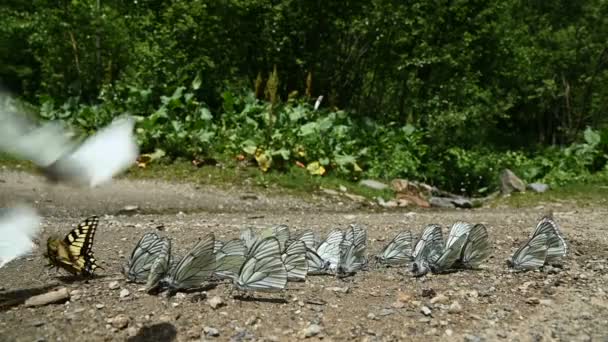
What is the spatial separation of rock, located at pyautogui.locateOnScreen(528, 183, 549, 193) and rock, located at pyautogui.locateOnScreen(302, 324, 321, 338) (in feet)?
27.5

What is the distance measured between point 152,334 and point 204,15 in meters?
9.90

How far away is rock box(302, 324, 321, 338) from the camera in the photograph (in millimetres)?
3154

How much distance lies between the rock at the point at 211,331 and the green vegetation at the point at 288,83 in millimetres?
5927

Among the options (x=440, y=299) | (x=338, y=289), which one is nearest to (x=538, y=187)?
(x=440, y=299)

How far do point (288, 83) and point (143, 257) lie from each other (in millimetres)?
10085

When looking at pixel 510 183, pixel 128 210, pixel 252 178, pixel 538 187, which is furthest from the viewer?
pixel 510 183

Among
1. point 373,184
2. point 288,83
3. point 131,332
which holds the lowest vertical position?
point 131,332

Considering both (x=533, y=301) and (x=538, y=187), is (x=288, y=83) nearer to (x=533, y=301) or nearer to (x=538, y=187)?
(x=538, y=187)

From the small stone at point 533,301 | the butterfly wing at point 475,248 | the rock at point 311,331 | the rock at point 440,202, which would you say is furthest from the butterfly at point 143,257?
the rock at point 440,202

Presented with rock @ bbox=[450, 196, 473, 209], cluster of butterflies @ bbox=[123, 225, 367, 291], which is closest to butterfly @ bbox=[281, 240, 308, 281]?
cluster of butterflies @ bbox=[123, 225, 367, 291]

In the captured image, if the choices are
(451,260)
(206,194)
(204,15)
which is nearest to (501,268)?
(451,260)

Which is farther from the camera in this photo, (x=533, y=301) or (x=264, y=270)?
(x=533, y=301)

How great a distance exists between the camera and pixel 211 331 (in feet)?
10.2

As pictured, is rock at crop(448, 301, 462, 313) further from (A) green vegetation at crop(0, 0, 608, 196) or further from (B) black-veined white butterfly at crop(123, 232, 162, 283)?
(A) green vegetation at crop(0, 0, 608, 196)
